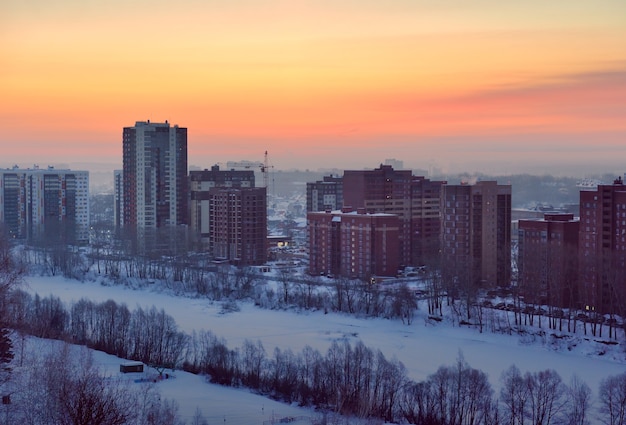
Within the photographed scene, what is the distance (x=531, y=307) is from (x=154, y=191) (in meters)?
12.7

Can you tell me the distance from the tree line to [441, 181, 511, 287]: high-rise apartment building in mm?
6167

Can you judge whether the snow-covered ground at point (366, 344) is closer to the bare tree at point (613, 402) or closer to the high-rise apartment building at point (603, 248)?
the bare tree at point (613, 402)

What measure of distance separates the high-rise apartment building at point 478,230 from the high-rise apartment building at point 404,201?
319 cm

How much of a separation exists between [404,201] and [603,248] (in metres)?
7.07

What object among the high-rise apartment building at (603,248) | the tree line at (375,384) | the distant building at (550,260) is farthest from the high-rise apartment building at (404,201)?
the tree line at (375,384)

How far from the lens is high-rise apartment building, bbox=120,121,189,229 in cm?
2261

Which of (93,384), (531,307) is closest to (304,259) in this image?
(531,307)

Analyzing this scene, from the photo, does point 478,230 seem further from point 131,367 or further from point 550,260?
point 131,367

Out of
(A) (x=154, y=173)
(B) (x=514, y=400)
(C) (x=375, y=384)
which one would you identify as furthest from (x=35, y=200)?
(B) (x=514, y=400)

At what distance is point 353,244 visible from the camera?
55.4 ft

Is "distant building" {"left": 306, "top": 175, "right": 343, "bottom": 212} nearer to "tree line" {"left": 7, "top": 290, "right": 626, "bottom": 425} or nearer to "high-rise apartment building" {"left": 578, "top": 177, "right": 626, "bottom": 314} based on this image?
"high-rise apartment building" {"left": 578, "top": 177, "right": 626, "bottom": 314}

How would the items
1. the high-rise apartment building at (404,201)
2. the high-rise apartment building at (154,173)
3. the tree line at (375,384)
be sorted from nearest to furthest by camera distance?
1. the tree line at (375,384)
2. the high-rise apartment building at (404,201)
3. the high-rise apartment building at (154,173)

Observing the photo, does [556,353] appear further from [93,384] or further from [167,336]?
[93,384]

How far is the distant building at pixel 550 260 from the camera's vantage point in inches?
484
